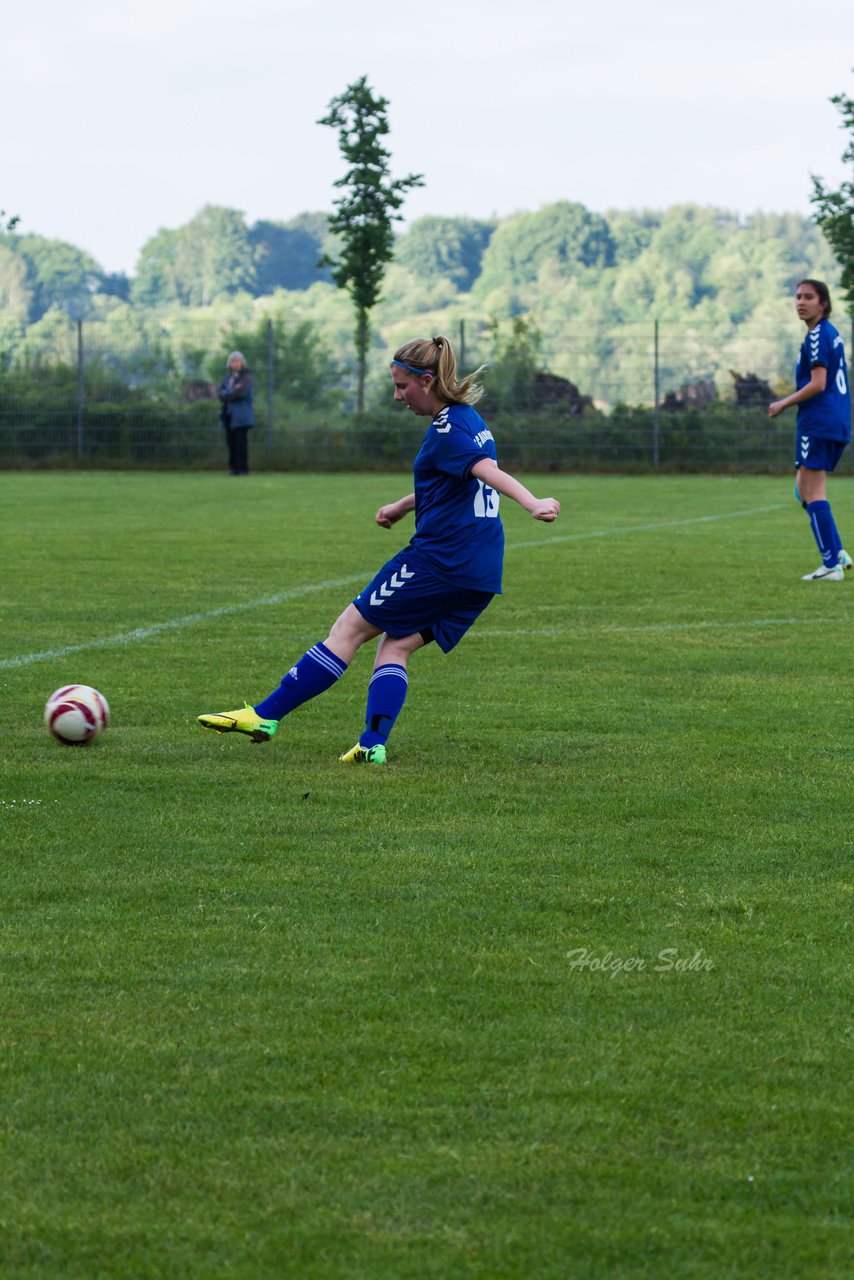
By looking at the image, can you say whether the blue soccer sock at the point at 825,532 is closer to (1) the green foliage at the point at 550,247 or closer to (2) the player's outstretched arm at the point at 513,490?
(2) the player's outstretched arm at the point at 513,490

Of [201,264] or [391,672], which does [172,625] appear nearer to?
[391,672]

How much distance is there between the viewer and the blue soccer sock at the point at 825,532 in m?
12.4

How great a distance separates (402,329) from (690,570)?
91190 mm

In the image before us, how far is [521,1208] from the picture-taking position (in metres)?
2.67

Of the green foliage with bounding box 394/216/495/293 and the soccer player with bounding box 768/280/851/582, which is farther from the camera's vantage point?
the green foliage with bounding box 394/216/495/293

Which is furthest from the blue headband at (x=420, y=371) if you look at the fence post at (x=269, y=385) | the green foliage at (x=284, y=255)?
the green foliage at (x=284, y=255)

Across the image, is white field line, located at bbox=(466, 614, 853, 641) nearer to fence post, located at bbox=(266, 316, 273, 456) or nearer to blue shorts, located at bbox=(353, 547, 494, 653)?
blue shorts, located at bbox=(353, 547, 494, 653)

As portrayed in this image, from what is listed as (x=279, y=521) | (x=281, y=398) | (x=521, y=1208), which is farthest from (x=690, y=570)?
(x=281, y=398)

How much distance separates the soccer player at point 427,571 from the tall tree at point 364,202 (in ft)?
90.2

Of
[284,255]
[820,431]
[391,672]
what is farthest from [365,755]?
[284,255]

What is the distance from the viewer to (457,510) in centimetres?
635

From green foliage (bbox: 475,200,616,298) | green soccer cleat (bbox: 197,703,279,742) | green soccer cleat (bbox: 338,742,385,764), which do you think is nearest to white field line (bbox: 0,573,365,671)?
green soccer cleat (bbox: 197,703,279,742)

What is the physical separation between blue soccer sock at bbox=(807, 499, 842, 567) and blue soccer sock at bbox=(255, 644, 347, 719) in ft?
22.6

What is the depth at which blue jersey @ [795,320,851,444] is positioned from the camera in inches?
496
